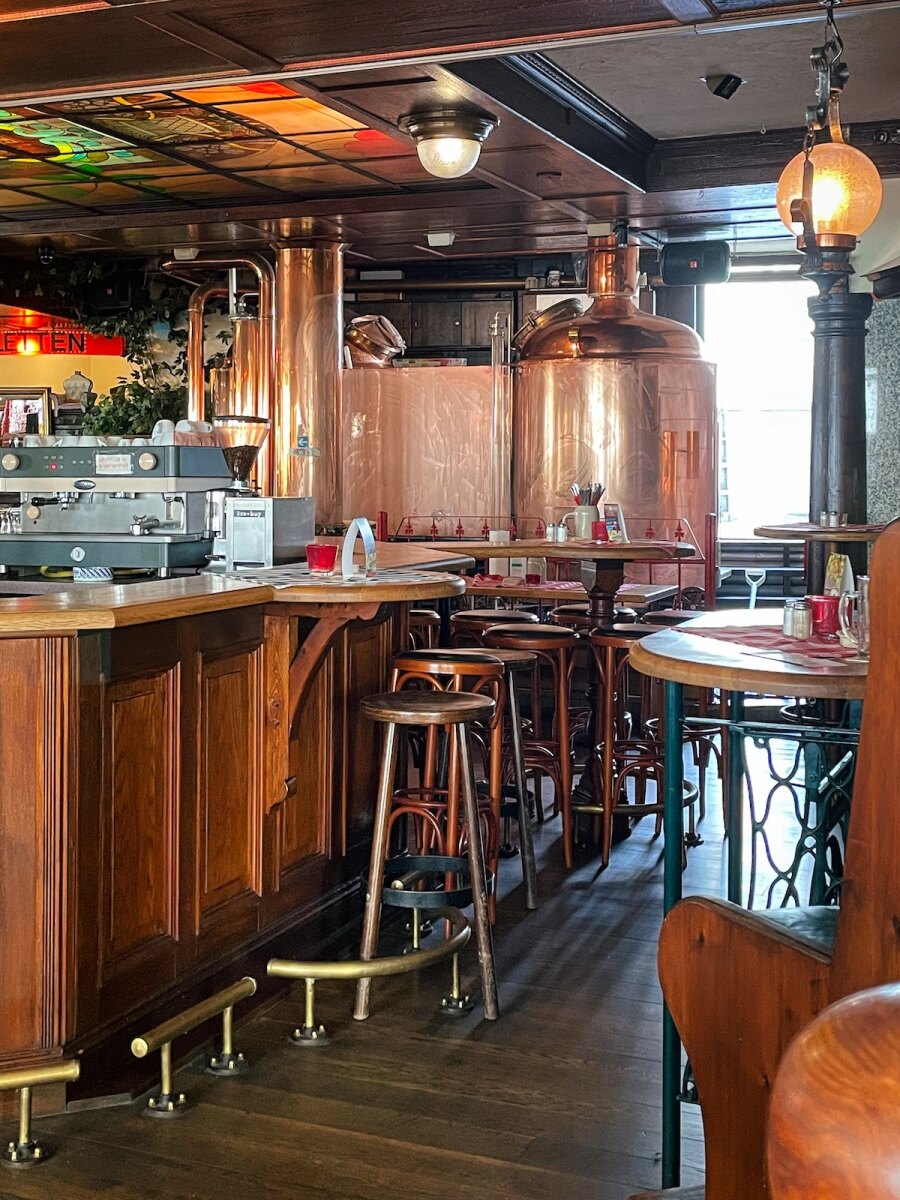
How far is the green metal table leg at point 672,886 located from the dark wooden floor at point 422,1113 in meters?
0.13

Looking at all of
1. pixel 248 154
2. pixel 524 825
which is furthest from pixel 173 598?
pixel 248 154

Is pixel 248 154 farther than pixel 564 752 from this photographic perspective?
Yes

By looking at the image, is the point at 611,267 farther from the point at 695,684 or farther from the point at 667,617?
the point at 695,684

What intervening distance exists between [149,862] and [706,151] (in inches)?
224

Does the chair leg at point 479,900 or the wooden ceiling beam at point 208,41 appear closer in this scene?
the chair leg at point 479,900

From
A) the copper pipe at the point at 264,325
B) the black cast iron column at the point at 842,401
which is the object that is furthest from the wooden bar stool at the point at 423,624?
the copper pipe at the point at 264,325

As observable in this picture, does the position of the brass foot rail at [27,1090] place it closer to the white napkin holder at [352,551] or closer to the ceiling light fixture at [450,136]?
the white napkin holder at [352,551]

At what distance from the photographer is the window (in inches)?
447

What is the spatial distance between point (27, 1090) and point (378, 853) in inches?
41.5

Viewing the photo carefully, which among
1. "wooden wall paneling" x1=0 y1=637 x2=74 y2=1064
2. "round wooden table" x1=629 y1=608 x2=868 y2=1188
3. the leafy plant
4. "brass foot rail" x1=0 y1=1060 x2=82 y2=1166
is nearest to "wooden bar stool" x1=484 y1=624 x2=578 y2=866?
A: "round wooden table" x1=629 y1=608 x2=868 y2=1188

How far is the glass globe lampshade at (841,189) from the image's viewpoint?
4.04 m

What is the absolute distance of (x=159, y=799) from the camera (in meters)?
2.98

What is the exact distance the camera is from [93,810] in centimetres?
275

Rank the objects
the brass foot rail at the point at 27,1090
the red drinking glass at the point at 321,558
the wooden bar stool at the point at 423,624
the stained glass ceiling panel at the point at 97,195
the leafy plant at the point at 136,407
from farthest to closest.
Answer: the leafy plant at the point at 136,407 < the stained glass ceiling panel at the point at 97,195 < the wooden bar stool at the point at 423,624 < the red drinking glass at the point at 321,558 < the brass foot rail at the point at 27,1090
